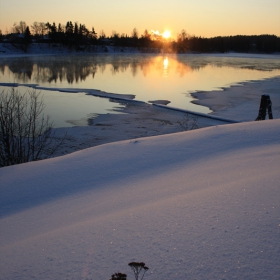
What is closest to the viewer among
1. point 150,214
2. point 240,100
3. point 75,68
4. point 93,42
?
point 150,214

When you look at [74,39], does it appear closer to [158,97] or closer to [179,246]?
[158,97]

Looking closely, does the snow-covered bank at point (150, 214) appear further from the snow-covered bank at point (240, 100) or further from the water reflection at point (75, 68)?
the water reflection at point (75, 68)

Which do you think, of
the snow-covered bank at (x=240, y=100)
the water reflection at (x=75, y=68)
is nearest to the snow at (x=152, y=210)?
the snow-covered bank at (x=240, y=100)

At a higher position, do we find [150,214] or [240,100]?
[240,100]

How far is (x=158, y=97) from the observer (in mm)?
16172

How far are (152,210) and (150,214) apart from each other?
78 mm

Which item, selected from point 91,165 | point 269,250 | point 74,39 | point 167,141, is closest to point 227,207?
point 269,250

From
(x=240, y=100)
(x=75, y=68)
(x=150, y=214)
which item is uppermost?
(x=75, y=68)

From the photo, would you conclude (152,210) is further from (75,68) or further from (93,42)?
(93,42)

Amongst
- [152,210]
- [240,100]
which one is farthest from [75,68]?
[152,210]

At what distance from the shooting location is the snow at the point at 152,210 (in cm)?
166

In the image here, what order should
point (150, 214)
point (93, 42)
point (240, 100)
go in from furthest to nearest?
point (93, 42)
point (240, 100)
point (150, 214)

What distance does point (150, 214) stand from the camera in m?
2.27

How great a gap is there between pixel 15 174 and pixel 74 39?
85335 mm
